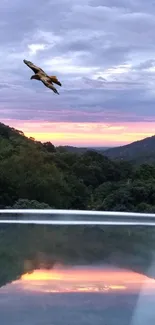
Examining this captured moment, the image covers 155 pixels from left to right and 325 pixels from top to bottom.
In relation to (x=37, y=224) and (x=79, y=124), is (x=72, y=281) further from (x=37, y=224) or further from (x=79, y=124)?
(x=79, y=124)

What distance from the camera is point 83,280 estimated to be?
91.7 inches

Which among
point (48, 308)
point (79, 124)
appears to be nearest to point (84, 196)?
point (79, 124)

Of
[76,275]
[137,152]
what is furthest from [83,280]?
[137,152]

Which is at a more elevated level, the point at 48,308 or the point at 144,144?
the point at 144,144

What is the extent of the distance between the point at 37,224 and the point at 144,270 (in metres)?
0.82

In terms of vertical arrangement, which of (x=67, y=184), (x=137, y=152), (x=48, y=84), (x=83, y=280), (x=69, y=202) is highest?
(x=137, y=152)

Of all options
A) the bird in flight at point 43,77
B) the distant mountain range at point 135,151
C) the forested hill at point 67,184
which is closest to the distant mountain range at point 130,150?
the distant mountain range at point 135,151

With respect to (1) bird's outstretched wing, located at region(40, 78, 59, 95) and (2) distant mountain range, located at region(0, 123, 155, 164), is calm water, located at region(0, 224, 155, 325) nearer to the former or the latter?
(1) bird's outstretched wing, located at region(40, 78, 59, 95)

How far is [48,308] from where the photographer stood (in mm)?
1998

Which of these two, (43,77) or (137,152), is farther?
(137,152)

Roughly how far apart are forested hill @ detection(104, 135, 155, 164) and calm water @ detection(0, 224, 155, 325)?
766 inches

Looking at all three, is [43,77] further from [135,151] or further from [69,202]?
[135,151]

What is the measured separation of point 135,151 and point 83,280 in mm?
22127

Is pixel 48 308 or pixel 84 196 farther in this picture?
pixel 84 196
